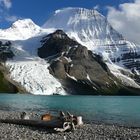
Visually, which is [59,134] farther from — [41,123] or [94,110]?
[94,110]

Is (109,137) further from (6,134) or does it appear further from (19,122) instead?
(19,122)

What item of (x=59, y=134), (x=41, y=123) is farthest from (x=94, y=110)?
(x=59, y=134)

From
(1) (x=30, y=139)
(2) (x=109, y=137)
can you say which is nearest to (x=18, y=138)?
(1) (x=30, y=139)

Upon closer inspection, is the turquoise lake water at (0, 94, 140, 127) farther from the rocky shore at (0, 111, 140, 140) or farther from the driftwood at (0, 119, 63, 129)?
the rocky shore at (0, 111, 140, 140)

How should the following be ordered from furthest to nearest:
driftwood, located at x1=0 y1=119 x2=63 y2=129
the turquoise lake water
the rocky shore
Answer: the turquoise lake water, driftwood, located at x1=0 y1=119 x2=63 y2=129, the rocky shore

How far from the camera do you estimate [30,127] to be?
41.6m

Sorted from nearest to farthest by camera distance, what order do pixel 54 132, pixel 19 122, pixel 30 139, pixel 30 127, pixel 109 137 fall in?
pixel 30 139 → pixel 109 137 → pixel 54 132 → pixel 30 127 → pixel 19 122

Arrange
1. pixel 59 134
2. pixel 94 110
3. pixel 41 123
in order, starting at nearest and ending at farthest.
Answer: pixel 59 134
pixel 41 123
pixel 94 110

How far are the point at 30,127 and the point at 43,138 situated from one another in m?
7.95

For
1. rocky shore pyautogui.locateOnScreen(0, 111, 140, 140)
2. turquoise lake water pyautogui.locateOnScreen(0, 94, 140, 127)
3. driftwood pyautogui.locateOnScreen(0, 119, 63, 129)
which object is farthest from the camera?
turquoise lake water pyautogui.locateOnScreen(0, 94, 140, 127)

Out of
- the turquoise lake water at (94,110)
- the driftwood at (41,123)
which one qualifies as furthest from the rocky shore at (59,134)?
the turquoise lake water at (94,110)

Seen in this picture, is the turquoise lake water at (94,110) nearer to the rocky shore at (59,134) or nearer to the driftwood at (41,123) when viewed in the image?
the driftwood at (41,123)

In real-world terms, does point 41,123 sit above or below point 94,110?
below


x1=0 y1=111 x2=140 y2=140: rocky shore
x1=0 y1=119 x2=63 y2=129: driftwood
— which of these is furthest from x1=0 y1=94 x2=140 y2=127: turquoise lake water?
x1=0 y1=111 x2=140 y2=140: rocky shore
